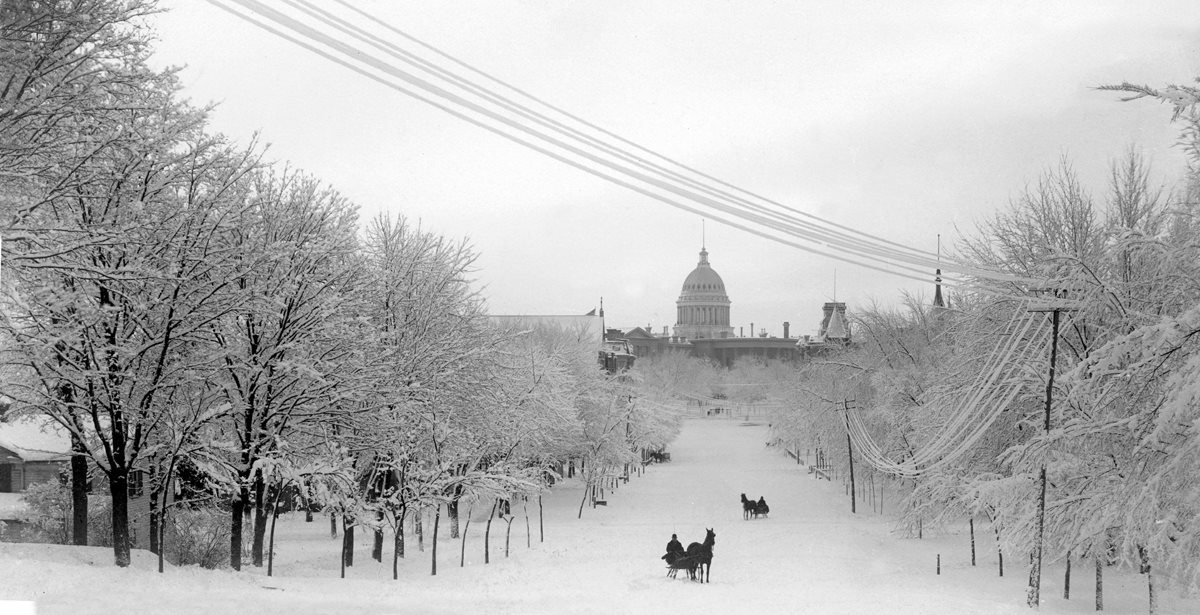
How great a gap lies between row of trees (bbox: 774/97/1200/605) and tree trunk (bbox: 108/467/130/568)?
47.7 feet

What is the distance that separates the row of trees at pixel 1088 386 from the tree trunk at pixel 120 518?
1455 centimetres

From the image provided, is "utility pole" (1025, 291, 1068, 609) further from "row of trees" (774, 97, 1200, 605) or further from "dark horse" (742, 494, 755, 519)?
"dark horse" (742, 494, 755, 519)

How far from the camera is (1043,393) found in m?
20.5

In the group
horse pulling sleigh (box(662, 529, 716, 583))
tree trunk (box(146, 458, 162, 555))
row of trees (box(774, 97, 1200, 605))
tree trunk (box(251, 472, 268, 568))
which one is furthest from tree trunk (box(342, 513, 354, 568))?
row of trees (box(774, 97, 1200, 605))

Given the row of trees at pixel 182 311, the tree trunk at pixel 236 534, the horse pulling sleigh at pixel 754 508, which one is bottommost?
the horse pulling sleigh at pixel 754 508

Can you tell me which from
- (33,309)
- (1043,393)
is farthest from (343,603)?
(1043,393)

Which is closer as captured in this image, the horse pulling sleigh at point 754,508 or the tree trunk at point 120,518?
the tree trunk at point 120,518

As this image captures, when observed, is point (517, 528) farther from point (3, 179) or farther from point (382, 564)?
point (3, 179)

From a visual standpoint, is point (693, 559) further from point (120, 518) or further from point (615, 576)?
point (120, 518)

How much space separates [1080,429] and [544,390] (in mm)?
23356

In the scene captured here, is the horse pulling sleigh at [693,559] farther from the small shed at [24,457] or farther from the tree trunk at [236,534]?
the small shed at [24,457]

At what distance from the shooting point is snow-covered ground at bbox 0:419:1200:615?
13.3 meters

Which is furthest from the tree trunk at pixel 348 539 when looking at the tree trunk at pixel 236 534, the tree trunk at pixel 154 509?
the tree trunk at pixel 154 509

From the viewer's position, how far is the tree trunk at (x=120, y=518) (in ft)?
49.0
